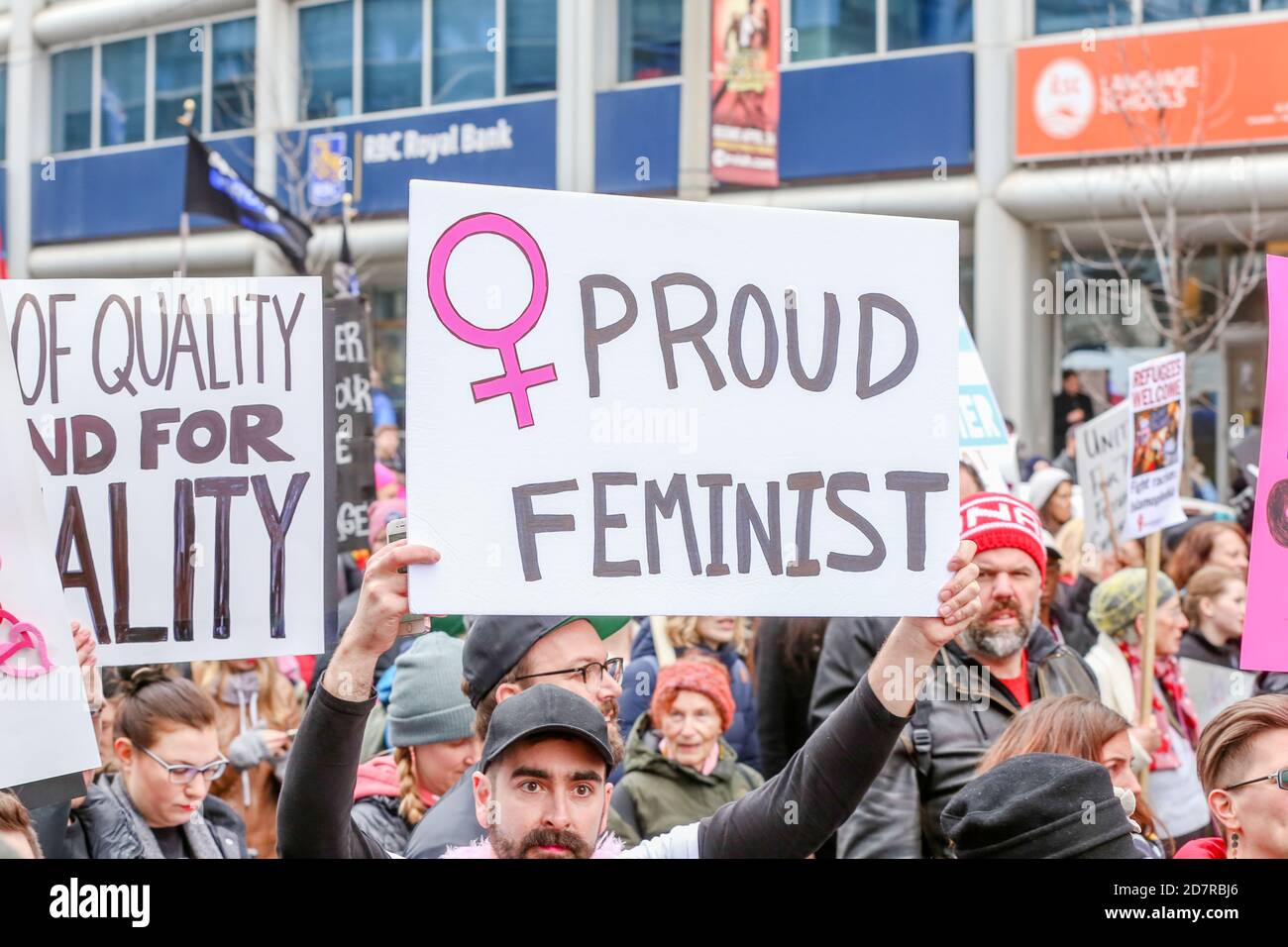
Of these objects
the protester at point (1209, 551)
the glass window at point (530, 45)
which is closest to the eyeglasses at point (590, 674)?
the protester at point (1209, 551)

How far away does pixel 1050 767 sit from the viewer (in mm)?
2719

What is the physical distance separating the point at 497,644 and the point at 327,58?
1832cm

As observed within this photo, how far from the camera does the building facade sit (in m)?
16.0

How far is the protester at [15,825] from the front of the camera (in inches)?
→ 99.7

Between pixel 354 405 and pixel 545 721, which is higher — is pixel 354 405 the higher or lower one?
the higher one

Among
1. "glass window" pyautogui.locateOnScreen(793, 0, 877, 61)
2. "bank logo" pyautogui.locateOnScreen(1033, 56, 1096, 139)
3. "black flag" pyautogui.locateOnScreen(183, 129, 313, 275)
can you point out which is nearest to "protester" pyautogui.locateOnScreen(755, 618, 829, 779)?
"black flag" pyautogui.locateOnScreen(183, 129, 313, 275)

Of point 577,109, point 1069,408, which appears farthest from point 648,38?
point 1069,408

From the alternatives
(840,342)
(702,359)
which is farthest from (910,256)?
(702,359)

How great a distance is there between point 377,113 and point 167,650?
1795 centimetres

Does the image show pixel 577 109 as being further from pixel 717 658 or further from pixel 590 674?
pixel 590 674

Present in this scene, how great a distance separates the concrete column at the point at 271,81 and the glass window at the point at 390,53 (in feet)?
2.91

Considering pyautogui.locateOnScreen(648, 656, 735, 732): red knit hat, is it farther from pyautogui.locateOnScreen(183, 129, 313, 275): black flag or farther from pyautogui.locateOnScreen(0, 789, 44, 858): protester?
pyautogui.locateOnScreen(183, 129, 313, 275): black flag

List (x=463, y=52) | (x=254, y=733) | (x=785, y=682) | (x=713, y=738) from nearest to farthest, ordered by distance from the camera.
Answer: (x=713, y=738) → (x=254, y=733) → (x=785, y=682) → (x=463, y=52)

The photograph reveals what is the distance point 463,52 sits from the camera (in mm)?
19797
